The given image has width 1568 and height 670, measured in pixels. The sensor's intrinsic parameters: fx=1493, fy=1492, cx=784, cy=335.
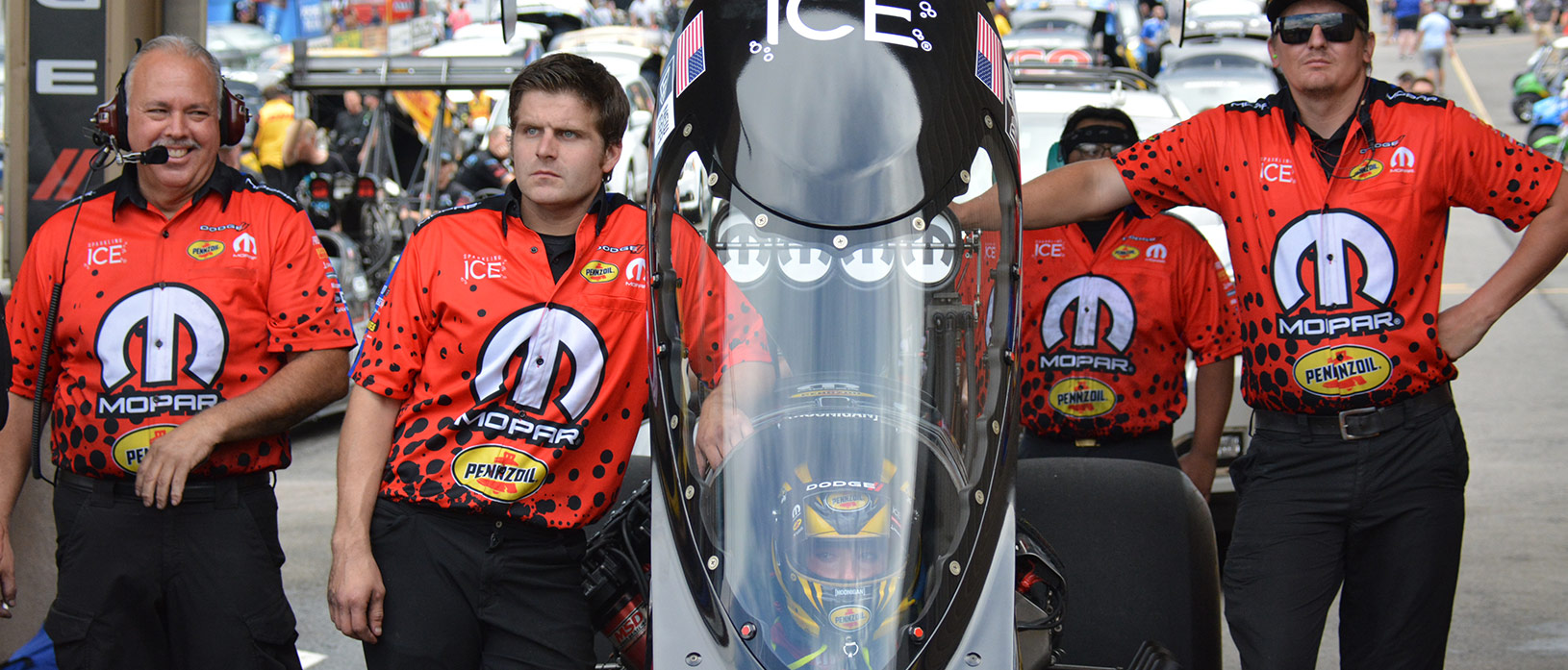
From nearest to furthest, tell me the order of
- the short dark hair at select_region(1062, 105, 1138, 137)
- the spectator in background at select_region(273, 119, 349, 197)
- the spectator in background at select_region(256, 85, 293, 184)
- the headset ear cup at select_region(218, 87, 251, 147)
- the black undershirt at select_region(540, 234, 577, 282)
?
1. the black undershirt at select_region(540, 234, 577, 282)
2. the headset ear cup at select_region(218, 87, 251, 147)
3. the short dark hair at select_region(1062, 105, 1138, 137)
4. the spectator in background at select_region(273, 119, 349, 197)
5. the spectator in background at select_region(256, 85, 293, 184)

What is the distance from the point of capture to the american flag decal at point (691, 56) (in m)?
3.05

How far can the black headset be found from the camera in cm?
390

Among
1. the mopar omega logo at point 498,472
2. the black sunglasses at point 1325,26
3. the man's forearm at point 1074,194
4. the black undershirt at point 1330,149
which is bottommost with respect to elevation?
the mopar omega logo at point 498,472

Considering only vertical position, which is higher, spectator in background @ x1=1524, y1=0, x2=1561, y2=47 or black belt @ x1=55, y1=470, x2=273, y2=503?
spectator in background @ x1=1524, y1=0, x2=1561, y2=47

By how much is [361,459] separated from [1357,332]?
7.92 feet

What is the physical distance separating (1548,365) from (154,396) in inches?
491

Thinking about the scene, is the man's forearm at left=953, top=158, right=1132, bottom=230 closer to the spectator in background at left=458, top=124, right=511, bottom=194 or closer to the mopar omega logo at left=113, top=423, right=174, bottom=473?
the mopar omega logo at left=113, top=423, right=174, bottom=473

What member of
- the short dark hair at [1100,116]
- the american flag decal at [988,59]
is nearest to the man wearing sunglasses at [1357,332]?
the american flag decal at [988,59]

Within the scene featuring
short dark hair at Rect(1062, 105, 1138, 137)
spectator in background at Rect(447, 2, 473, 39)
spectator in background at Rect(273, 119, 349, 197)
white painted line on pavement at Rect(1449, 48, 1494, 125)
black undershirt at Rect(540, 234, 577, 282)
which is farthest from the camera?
white painted line on pavement at Rect(1449, 48, 1494, 125)

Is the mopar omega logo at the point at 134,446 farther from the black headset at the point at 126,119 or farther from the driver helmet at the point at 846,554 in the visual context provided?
the driver helmet at the point at 846,554

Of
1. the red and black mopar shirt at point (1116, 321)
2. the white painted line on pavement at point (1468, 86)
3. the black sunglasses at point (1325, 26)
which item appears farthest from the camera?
the white painted line on pavement at point (1468, 86)

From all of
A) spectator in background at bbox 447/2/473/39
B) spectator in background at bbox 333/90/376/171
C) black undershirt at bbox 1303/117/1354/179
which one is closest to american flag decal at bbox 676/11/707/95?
black undershirt at bbox 1303/117/1354/179

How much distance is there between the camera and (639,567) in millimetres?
3361

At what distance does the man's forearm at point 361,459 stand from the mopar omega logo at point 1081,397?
8.19ft
